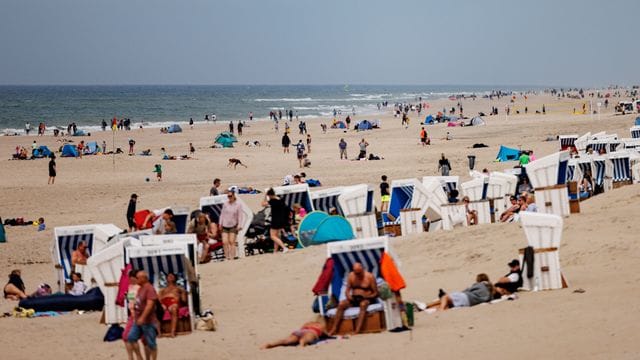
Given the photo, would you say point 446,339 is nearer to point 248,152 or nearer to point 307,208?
point 307,208

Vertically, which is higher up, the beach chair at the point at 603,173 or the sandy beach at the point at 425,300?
the beach chair at the point at 603,173

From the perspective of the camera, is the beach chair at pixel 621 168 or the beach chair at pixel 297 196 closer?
the beach chair at pixel 297 196

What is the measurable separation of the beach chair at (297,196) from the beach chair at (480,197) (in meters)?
2.96

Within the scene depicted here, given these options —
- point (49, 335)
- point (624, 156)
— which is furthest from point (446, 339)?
point (624, 156)

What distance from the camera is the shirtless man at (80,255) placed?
46.8 feet

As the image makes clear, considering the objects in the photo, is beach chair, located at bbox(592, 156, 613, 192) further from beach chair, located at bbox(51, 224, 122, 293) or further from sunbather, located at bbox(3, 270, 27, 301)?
sunbather, located at bbox(3, 270, 27, 301)

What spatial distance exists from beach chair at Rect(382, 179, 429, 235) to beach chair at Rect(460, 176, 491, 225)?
93 cm

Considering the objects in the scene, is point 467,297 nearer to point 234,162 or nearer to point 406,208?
point 406,208

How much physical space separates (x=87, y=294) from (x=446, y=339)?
571cm

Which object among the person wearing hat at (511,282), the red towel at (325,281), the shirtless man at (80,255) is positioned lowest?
the person wearing hat at (511,282)

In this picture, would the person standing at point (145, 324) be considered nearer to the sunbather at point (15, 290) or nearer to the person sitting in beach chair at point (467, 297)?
the person sitting in beach chair at point (467, 297)

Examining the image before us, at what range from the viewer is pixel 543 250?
11.4 metres

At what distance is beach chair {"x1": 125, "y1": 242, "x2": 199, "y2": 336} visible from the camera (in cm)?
1099

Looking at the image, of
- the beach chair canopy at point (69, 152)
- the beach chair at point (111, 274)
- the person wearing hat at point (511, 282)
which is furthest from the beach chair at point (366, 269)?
the beach chair canopy at point (69, 152)
